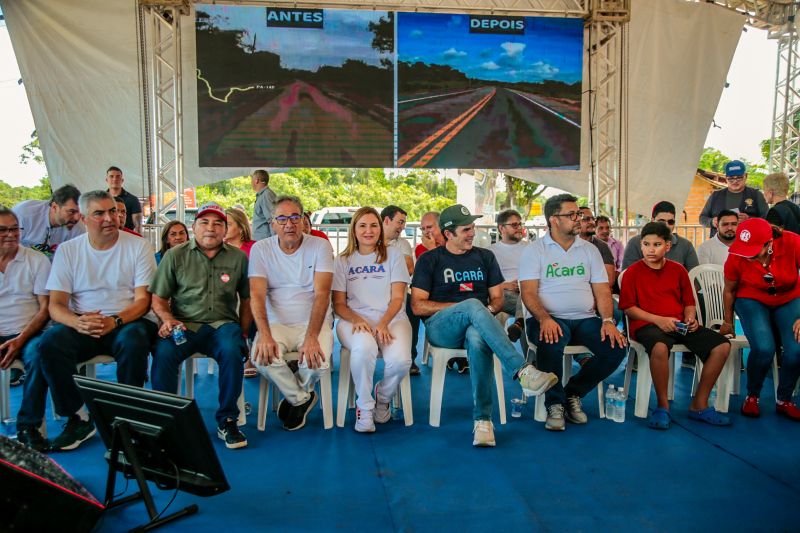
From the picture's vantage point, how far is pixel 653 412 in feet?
11.1

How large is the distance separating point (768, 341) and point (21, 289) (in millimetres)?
4252

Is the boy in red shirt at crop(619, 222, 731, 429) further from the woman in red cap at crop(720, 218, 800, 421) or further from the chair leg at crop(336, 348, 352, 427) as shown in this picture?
the chair leg at crop(336, 348, 352, 427)

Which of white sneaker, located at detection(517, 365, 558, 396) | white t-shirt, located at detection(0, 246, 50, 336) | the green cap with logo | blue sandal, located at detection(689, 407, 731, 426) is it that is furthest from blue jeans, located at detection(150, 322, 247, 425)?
blue sandal, located at detection(689, 407, 731, 426)

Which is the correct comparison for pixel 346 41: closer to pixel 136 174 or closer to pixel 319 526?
pixel 136 174

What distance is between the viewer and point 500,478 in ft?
8.62

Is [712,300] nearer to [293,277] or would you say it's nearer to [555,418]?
[555,418]

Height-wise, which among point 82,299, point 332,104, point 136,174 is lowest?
point 82,299

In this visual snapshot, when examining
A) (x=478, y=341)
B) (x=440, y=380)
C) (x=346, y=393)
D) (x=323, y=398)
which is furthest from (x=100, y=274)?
(x=478, y=341)

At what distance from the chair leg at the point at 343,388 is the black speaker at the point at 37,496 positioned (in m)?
1.52

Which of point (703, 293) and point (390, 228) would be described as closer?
point (703, 293)

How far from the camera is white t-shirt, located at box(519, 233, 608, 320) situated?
11.6 ft

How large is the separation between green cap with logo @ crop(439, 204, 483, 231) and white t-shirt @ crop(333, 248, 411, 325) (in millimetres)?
334

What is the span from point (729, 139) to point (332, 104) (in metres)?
35.1

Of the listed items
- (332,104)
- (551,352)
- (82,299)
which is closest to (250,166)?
(332,104)
